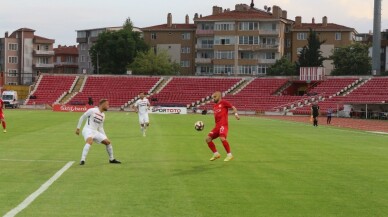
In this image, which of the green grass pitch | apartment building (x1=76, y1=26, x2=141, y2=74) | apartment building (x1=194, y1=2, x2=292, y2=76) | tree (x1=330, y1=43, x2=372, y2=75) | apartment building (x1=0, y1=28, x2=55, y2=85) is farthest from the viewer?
apartment building (x1=76, y1=26, x2=141, y2=74)

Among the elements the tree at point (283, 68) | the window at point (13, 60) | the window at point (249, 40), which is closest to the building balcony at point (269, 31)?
the window at point (249, 40)

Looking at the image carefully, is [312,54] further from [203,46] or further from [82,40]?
[82,40]

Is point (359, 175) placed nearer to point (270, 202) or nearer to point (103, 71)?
point (270, 202)

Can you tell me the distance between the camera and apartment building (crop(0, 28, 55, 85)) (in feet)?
505

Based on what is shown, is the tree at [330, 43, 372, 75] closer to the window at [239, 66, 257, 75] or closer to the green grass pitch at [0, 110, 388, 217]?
the window at [239, 66, 257, 75]

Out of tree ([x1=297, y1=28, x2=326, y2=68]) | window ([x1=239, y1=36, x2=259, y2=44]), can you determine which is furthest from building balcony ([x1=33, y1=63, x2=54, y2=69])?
tree ([x1=297, y1=28, x2=326, y2=68])

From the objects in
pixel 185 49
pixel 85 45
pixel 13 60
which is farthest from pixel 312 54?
pixel 13 60

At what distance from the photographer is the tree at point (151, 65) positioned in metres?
126

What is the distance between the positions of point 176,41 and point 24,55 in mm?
40582

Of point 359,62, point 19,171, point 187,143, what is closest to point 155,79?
point 359,62

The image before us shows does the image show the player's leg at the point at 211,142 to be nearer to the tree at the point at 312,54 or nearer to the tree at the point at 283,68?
the tree at the point at 312,54

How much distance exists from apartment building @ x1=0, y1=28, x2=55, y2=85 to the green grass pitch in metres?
134

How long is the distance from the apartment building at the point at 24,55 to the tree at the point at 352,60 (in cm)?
7175

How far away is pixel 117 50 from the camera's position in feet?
436
